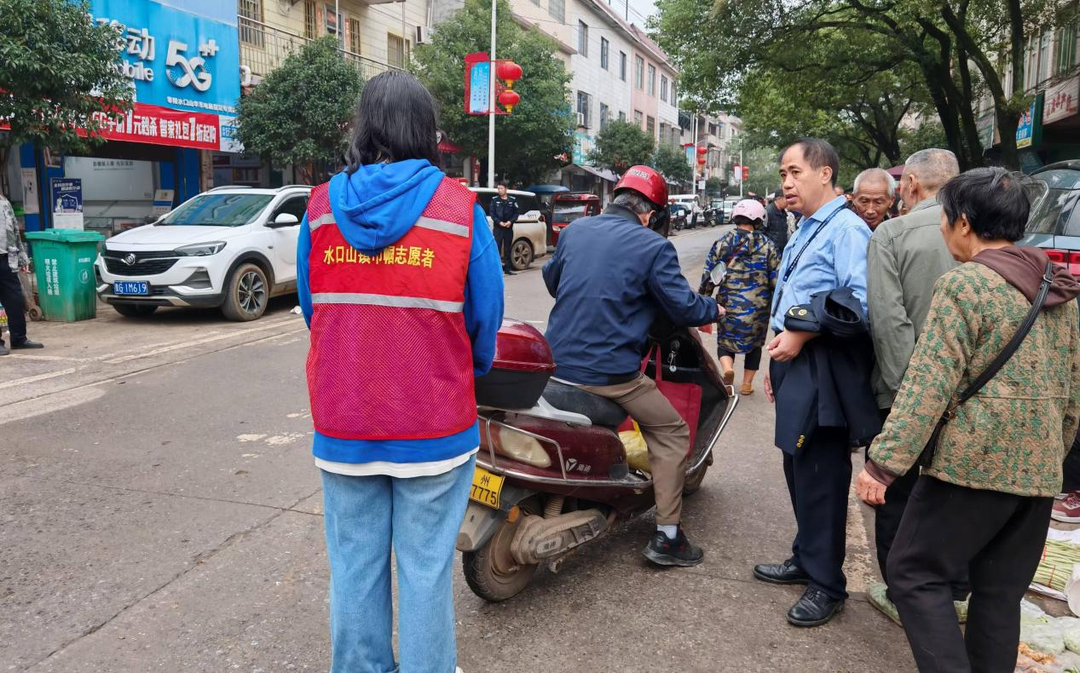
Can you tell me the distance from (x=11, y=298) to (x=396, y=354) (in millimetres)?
7841

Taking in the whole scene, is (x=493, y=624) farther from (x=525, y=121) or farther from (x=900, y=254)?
(x=525, y=121)

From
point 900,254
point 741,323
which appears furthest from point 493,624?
point 741,323

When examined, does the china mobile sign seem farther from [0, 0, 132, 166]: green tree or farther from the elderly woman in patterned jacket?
the elderly woman in patterned jacket

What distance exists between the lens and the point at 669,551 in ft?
12.0

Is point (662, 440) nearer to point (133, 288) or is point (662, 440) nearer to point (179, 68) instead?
point (133, 288)

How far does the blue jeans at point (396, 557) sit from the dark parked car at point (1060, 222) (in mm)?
5524

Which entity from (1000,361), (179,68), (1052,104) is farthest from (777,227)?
(1052,104)

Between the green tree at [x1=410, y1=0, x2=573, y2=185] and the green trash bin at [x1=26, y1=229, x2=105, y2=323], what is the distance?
51.1ft

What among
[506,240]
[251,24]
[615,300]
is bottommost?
[615,300]

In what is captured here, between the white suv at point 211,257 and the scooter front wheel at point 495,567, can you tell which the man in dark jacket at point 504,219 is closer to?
the white suv at point 211,257

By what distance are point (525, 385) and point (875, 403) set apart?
50.4 inches

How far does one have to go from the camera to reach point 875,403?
312cm

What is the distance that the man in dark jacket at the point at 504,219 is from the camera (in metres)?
16.7

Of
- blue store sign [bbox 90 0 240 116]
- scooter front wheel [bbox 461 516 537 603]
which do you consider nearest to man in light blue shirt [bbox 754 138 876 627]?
scooter front wheel [bbox 461 516 537 603]
